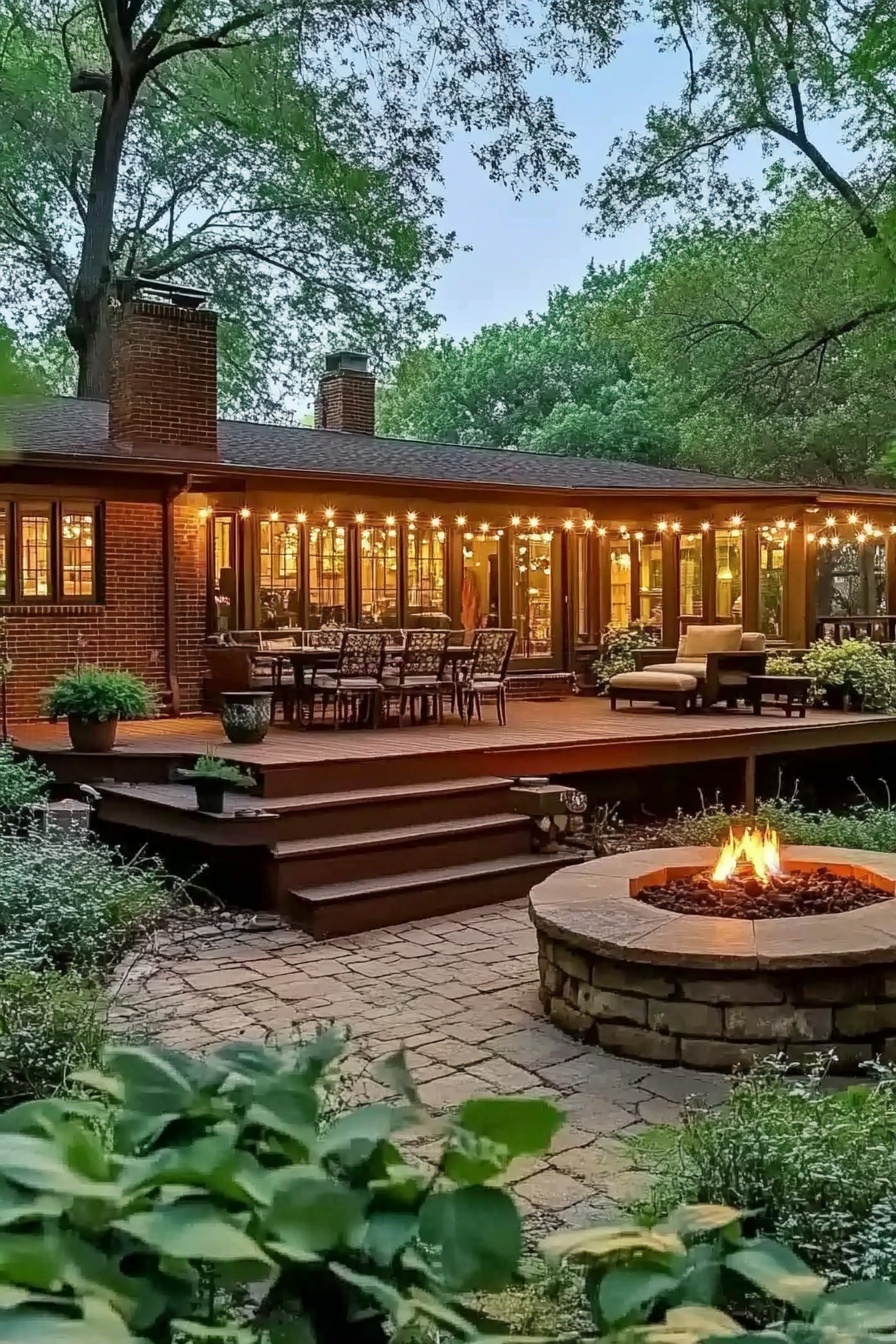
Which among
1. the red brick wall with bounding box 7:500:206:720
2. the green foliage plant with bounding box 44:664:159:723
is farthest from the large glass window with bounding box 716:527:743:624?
the green foliage plant with bounding box 44:664:159:723

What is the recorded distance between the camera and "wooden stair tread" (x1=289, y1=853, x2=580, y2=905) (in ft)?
21.6

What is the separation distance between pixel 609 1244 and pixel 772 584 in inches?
540

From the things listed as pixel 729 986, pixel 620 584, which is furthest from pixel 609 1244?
pixel 620 584

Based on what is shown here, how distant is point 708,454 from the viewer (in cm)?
2303

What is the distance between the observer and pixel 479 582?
14.2m

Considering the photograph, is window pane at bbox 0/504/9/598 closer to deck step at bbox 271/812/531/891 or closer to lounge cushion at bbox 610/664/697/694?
deck step at bbox 271/812/531/891

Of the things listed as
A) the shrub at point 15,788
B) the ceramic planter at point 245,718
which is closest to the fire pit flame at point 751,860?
the shrub at point 15,788

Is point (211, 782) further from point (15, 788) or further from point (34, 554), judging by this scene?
point (34, 554)

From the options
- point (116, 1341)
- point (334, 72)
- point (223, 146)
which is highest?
point (223, 146)

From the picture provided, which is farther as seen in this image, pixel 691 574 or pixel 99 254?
pixel 99 254

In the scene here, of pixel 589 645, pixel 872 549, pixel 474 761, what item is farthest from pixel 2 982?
pixel 872 549

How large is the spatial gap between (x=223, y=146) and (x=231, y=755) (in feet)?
52.7

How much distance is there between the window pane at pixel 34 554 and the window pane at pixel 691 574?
7.70 meters

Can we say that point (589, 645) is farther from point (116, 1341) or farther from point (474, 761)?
point (116, 1341)
